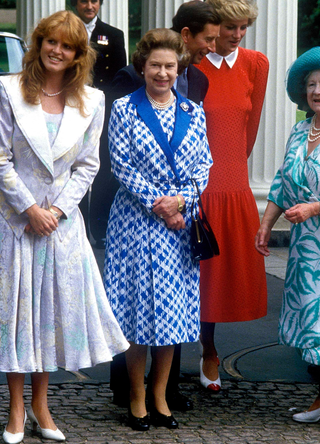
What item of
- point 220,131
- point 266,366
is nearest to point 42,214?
point 220,131

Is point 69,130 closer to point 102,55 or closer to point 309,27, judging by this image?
point 102,55

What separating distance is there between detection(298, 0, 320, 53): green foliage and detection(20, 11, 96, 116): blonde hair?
3167 centimetres

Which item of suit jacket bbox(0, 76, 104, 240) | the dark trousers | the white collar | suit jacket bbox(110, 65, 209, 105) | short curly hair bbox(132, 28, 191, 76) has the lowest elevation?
the dark trousers

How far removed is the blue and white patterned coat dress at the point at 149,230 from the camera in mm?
4000

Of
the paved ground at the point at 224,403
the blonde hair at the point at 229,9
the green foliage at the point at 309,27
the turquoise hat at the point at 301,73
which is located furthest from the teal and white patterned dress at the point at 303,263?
the green foliage at the point at 309,27

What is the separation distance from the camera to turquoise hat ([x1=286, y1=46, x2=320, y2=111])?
416 centimetres

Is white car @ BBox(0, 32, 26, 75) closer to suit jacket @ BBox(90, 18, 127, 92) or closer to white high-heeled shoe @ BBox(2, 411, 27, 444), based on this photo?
suit jacket @ BBox(90, 18, 127, 92)

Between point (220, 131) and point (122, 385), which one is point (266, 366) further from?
point (220, 131)

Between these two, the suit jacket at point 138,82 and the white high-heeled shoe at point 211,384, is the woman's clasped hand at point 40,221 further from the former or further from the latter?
the white high-heeled shoe at point 211,384

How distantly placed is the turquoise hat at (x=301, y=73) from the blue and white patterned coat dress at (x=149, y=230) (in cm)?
57

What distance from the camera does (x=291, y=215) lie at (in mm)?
4008

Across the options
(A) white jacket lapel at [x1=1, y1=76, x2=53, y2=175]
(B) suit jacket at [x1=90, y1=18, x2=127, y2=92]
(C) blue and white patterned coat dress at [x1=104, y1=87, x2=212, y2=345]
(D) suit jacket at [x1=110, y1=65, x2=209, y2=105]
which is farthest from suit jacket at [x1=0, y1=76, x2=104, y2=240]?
(B) suit jacket at [x1=90, y1=18, x2=127, y2=92]

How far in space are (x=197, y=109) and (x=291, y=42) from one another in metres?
5.19

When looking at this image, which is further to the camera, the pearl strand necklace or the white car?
the white car
